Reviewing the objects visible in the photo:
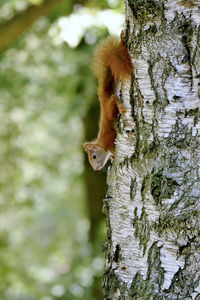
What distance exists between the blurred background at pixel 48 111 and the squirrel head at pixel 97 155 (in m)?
0.85

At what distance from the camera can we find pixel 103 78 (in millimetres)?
1958

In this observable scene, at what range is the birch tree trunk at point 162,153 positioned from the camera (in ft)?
4.94

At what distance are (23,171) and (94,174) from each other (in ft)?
4.64

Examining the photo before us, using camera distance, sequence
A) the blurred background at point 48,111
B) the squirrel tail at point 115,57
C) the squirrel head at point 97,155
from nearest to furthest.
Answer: the squirrel tail at point 115,57 < the squirrel head at point 97,155 < the blurred background at point 48,111

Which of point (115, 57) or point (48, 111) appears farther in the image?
point (48, 111)

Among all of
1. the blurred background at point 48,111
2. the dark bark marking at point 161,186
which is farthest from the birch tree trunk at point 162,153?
the blurred background at point 48,111

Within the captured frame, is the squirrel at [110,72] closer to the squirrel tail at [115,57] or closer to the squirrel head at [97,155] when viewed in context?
the squirrel tail at [115,57]

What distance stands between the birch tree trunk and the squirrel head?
1.07 meters

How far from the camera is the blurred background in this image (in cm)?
423

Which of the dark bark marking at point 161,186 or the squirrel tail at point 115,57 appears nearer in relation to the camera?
the dark bark marking at point 161,186

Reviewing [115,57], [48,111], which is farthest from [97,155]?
[48,111]

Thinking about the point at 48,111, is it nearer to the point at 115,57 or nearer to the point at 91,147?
the point at 91,147

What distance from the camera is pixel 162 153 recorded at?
60.6 inches

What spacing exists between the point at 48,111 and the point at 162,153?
199 inches
